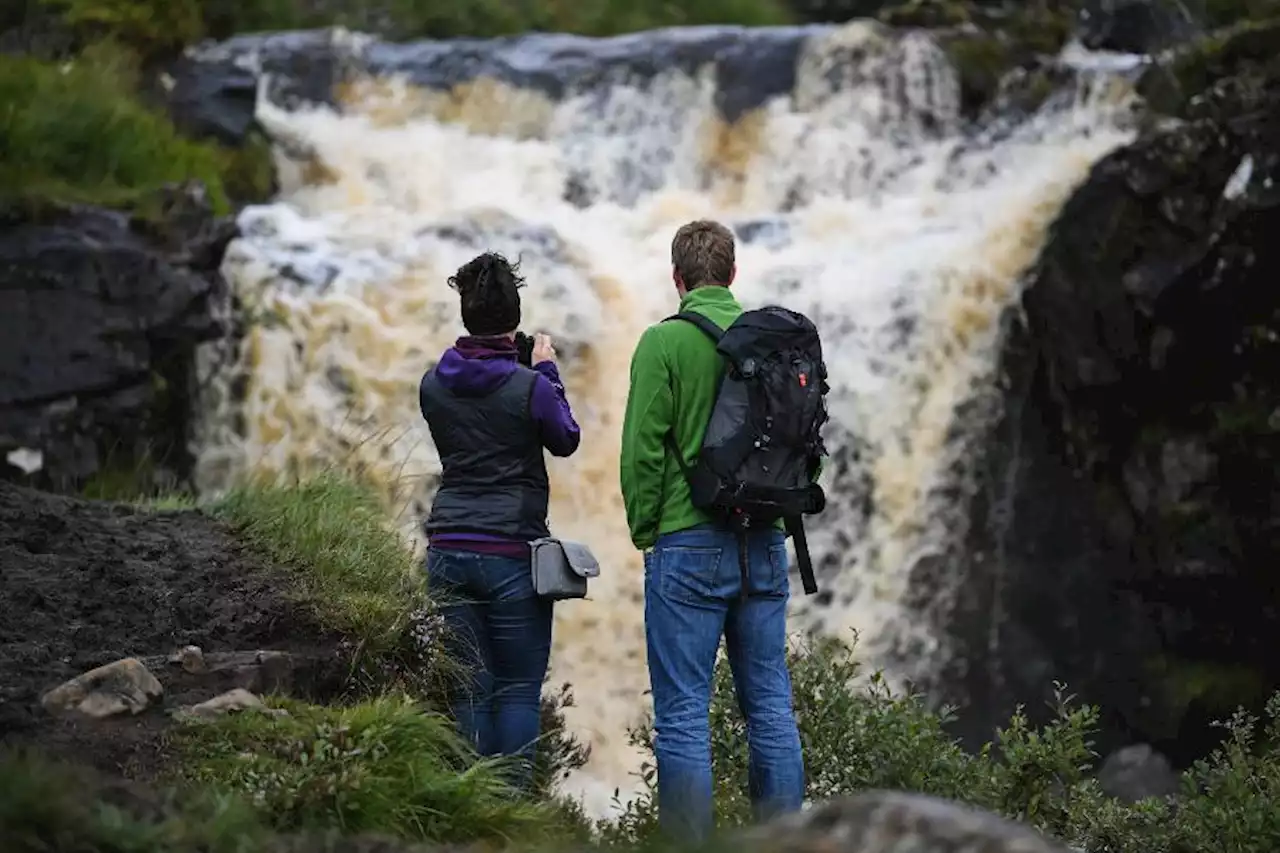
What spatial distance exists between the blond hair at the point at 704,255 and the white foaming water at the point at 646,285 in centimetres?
433

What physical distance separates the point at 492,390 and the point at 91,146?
25.6 feet

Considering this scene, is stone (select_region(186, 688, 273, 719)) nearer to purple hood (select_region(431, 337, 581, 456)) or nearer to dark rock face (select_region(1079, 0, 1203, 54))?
purple hood (select_region(431, 337, 581, 456))

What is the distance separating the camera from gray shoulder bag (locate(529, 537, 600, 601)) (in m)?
5.22

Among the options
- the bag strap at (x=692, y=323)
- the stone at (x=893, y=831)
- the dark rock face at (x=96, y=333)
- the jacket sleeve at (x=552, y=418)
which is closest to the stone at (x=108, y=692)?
the jacket sleeve at (x=552, y=418)

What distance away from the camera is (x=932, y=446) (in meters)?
11.4

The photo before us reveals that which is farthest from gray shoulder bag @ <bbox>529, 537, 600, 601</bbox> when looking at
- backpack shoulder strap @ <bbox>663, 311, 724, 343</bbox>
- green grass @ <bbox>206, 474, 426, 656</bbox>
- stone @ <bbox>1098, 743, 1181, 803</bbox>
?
stone @ <bbox>1098, 743, 1181, 803</bbox>

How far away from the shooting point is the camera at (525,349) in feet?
18.2

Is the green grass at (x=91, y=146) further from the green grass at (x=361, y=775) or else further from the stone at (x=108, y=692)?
the green grass at (x=361, y=775)

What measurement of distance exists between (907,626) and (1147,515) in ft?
5.91

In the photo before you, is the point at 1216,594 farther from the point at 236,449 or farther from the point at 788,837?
the point at 788,837

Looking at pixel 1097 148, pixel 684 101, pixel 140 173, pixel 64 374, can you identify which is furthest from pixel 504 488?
pixel 684 101

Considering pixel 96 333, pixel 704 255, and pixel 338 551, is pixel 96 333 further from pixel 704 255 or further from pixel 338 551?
pixel 704 255

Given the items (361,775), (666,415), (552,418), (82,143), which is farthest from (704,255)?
(82,143)

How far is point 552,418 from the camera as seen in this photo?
5.32 metres
